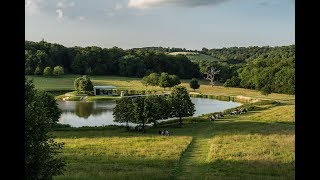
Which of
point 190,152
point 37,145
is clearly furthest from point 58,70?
point 37,145

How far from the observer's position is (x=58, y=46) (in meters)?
141

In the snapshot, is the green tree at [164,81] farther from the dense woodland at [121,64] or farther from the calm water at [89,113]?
the dense woodland at [121,64]

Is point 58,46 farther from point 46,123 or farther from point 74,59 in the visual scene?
point 46,123

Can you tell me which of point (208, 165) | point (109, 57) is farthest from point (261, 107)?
point (109, 57)

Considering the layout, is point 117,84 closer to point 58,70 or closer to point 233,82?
point 58,70

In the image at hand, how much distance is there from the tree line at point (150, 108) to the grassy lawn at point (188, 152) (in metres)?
1.97

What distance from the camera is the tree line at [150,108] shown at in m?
50.3

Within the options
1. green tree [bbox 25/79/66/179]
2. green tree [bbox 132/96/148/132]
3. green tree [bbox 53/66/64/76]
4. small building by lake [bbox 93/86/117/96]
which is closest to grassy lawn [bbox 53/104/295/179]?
green tree [bbox 132/96/148/132]

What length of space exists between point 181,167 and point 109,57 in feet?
386

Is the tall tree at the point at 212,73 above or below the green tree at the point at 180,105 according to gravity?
above

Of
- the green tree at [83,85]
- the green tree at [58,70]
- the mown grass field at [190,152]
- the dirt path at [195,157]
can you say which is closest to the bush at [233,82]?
the green tree at [83,85]

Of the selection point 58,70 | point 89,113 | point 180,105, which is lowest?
point 89,113

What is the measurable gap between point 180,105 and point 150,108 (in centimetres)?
534

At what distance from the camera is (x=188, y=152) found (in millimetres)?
32031
